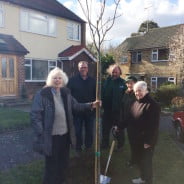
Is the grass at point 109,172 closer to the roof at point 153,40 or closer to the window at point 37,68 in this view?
the window at point 37,68

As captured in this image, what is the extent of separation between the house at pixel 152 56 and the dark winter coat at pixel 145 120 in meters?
21.8

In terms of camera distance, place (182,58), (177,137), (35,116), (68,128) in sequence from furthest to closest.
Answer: (182,58)
(177,137)
(68,128)
(35,116)

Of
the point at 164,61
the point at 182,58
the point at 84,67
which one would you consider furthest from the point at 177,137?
the point at 164,61

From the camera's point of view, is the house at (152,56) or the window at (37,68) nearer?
the window at (37,68)

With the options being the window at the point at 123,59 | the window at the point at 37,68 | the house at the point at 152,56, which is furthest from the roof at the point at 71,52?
the window at the point at 123,59

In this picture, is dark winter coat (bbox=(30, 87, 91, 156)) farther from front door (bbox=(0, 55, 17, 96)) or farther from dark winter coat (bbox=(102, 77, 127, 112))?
front door (bbox=(0, 55, 17, 96))

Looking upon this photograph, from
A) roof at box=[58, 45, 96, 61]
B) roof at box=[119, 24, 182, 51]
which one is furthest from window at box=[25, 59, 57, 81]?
roof at box=[119, 24, 182, 51]

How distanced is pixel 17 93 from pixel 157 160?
11.8m

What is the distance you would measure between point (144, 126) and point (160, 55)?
1017 inches

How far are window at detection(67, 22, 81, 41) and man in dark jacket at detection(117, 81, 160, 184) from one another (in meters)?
17.5

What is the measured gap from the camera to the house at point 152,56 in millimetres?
27684

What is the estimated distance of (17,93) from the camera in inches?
631

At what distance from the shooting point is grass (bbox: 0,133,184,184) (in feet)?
15.0

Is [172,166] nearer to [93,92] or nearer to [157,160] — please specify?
[157,160]
